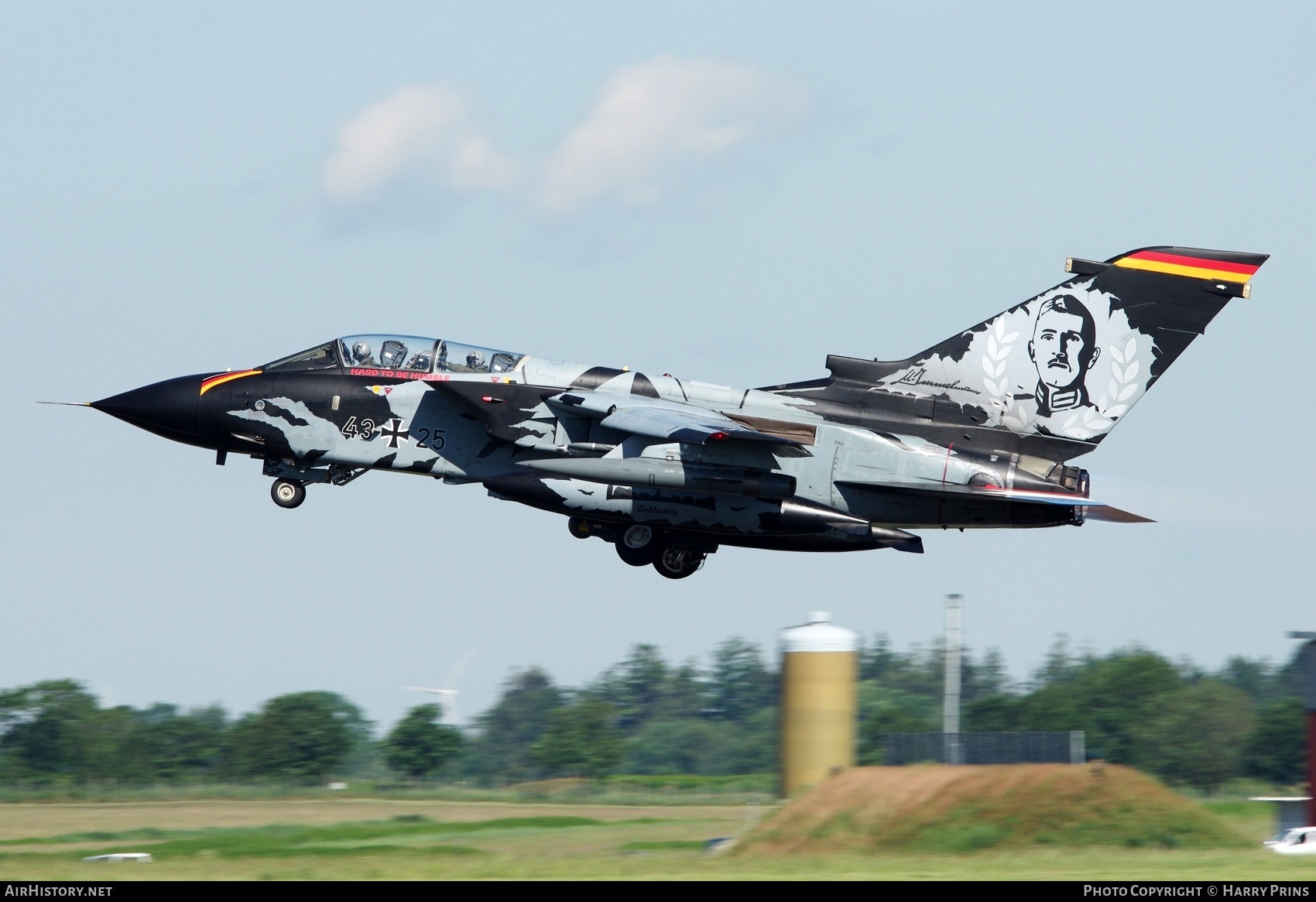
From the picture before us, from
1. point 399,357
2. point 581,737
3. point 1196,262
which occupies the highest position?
point 1196,262

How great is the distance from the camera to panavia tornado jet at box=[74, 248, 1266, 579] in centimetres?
2133

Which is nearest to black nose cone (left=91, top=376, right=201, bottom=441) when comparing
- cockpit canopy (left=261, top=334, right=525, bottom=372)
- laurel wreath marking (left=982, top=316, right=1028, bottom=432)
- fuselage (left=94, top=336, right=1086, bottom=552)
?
fuselage (left=94, top=336, right=1086, bottom=552)

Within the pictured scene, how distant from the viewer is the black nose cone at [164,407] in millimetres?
22219

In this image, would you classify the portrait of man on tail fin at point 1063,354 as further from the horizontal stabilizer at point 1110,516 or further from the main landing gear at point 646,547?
the main landing gear at point 646,547

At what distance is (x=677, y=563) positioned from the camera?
2283cm

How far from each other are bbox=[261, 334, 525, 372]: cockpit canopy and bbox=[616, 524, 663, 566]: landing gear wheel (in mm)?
3107

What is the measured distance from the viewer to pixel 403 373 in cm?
2214

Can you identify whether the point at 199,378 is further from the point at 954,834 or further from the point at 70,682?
the point at 70,682

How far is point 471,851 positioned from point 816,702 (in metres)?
7.80

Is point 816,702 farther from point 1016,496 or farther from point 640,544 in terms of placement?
point 1016,496

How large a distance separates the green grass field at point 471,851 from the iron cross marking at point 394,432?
5.81 metres

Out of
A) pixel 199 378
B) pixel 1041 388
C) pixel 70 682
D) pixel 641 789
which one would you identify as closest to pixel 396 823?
pixel 199 378
